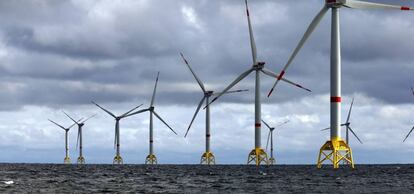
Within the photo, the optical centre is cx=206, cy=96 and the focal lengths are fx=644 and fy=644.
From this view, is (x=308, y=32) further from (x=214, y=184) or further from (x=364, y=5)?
(x=214, y=184)

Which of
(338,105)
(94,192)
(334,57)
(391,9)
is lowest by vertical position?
(94,192)

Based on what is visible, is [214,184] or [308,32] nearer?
[214,184]

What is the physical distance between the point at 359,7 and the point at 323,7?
7353mm

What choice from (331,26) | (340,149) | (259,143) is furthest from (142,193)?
(259,143)

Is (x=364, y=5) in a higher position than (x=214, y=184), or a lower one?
higher

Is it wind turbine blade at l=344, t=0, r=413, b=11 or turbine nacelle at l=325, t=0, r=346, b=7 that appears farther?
→ wind turbine blade at l=344, t=0, r=413, b=11

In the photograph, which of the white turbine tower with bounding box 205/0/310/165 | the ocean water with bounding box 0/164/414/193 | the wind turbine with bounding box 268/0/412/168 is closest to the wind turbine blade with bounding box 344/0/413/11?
the wind turbine with bounding box 268/0/412/168

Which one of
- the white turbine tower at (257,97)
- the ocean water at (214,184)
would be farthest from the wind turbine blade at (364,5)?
the white turbine tower at (257,97)

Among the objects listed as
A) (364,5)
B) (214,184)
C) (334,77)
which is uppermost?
(364,5)

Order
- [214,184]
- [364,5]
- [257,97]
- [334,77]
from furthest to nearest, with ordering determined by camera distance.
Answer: [257,97]
[364,5]
[334,77]
[214,184]

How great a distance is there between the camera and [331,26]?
100312 mm

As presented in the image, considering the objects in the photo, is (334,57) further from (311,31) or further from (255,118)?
(255,118)

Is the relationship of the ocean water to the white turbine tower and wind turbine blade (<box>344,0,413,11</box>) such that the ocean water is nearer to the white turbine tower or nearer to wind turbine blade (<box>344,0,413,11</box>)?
wind turbine blade (<box>344,0,413,11</box>)

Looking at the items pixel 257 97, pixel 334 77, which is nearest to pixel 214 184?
pixel 334 77
